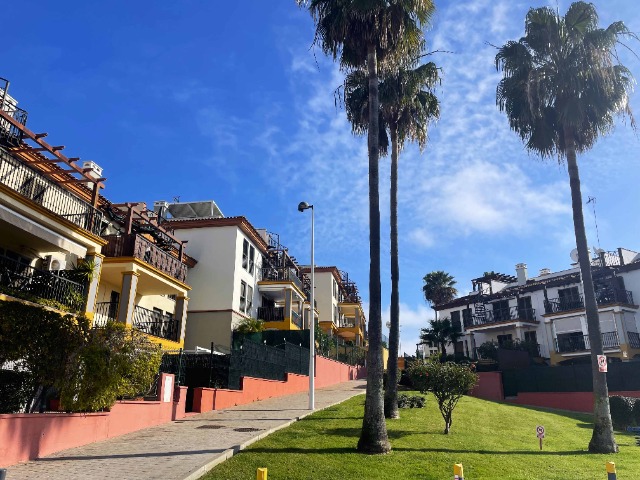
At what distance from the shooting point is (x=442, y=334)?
48.3m

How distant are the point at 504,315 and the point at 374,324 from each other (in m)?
37.8

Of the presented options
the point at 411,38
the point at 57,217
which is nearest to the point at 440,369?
the point at 411,38

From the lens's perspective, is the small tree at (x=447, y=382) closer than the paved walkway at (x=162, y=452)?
No

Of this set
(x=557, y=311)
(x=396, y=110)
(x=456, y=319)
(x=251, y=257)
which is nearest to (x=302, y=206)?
(x=396, y=110)

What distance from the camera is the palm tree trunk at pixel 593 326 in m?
14.8

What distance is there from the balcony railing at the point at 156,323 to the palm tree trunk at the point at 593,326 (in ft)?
60.6

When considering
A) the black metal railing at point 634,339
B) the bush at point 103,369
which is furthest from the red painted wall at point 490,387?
the bush at point 103,369

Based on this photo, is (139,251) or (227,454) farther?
(139,251)

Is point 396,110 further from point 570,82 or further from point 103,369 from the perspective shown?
point 103,369

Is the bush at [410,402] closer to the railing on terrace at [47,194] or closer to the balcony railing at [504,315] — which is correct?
the railing on terrace at [47,194]

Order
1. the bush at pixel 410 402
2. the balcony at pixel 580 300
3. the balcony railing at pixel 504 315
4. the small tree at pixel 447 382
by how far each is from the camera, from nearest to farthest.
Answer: the small tree at pixel 447 382 < the bush at pixel 410 402 < the balcony at pixel 580 300 < the balcony railing at pixel 504 315

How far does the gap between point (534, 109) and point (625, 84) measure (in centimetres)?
307

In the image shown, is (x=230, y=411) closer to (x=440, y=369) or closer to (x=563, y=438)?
(x=440, y=369)

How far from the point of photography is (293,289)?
128 feet
